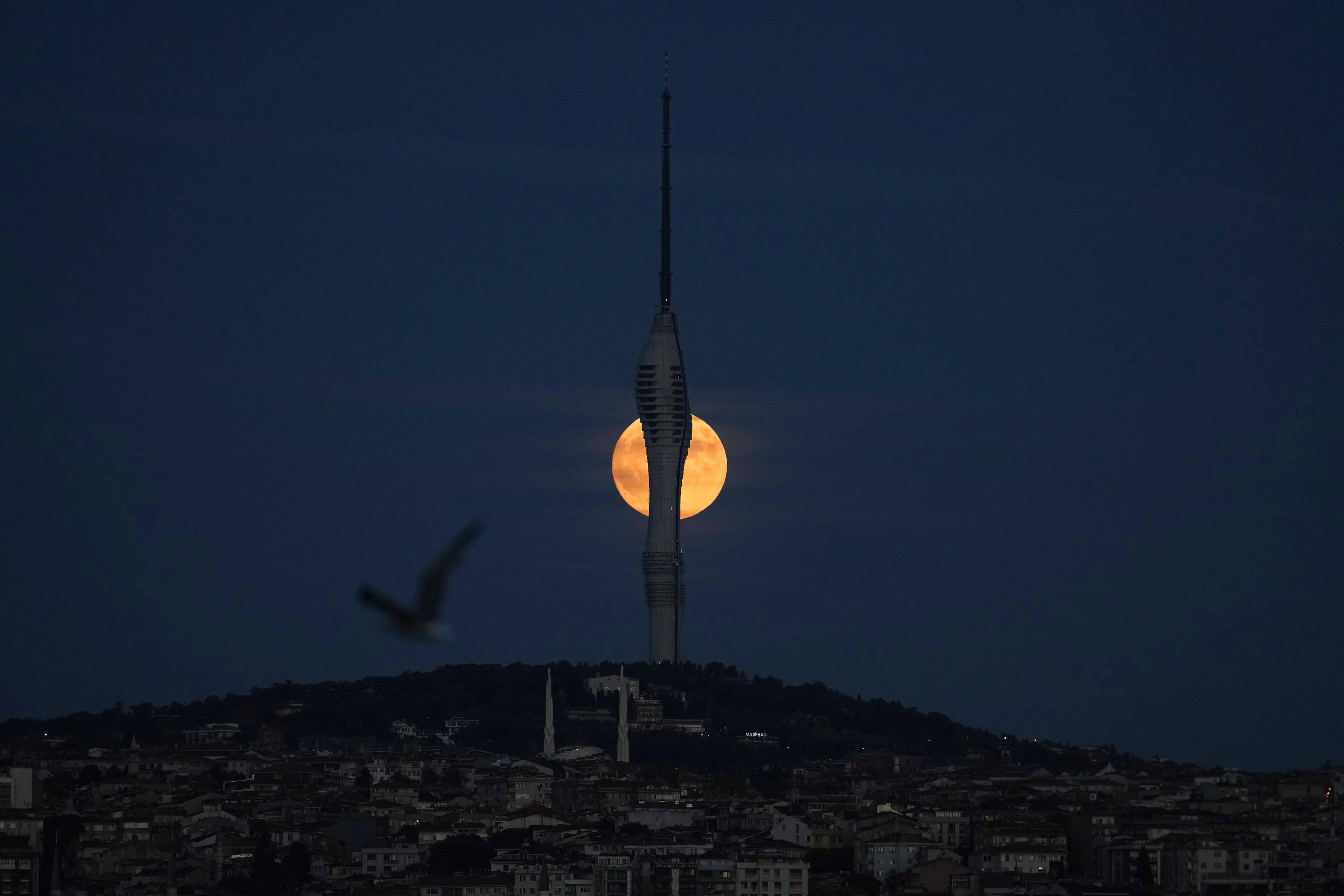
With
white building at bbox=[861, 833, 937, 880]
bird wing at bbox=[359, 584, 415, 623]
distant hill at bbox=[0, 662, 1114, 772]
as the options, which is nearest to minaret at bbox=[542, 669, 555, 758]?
distant hill at bbox=[0, 662, 1114, 772]

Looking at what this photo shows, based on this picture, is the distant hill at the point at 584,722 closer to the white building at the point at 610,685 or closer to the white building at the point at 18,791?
the white building at the point at 610,685

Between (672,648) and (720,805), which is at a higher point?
(672,648)

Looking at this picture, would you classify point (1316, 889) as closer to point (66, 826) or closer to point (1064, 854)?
point (1064, 854)

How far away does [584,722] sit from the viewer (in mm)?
174875

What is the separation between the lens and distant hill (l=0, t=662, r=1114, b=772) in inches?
6471

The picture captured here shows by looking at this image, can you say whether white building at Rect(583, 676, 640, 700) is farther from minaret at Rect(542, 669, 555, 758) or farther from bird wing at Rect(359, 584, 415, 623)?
bird wing at Rect(359, 584, 415, 623)

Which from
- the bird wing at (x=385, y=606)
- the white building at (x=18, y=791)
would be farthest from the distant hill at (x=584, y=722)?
the bird wing at (x=385, y=606)

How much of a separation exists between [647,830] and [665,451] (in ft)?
281

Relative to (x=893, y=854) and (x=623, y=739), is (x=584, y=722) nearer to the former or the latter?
(x=623, y=739)

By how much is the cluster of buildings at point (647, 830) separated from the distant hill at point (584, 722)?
2729 centimetres

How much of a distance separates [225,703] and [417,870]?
101 m

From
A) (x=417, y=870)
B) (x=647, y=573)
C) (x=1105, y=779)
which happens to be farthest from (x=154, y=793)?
(x=647, y=573)

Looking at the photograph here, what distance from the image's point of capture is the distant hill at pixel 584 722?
164 metres

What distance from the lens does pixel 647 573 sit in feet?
595
